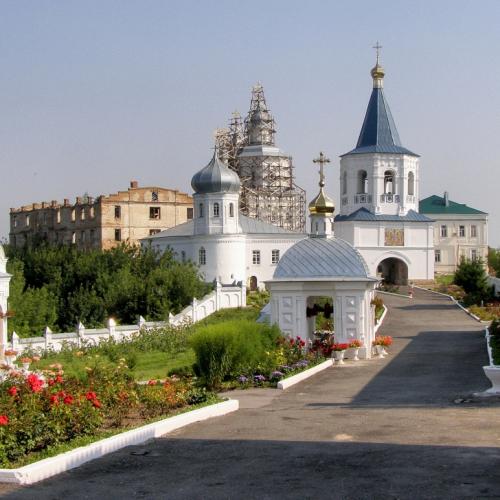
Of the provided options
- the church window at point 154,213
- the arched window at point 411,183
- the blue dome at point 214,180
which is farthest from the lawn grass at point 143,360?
the church window at point 154,213

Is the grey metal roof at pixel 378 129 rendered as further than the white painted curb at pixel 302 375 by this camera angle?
Yes

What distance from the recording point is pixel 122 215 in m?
63.5

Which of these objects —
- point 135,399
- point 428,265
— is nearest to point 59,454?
point 135,399

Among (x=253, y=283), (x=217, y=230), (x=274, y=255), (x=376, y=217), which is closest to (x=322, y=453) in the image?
(x=217, y=230)

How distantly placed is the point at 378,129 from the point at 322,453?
47.6 m

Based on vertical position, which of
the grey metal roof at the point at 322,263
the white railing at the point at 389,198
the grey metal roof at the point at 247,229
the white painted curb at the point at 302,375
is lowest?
the white painted curb at the point at 302,375

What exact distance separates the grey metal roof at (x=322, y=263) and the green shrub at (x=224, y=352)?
4.61 metres

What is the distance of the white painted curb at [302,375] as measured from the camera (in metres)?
15.9

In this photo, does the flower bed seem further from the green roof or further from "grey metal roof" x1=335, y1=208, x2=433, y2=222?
the green roof

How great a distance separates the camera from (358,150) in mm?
55469

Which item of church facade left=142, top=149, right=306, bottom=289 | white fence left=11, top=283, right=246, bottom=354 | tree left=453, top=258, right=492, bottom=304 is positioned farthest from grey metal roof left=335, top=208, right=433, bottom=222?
white fence left=11, top=283, right=246, bottom=354

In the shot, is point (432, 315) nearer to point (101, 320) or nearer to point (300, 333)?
point (101, 320)

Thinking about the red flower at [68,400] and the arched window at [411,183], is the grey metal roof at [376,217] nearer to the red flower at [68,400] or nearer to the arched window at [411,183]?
the arched window at [411,183]

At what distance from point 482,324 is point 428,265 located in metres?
23.7
